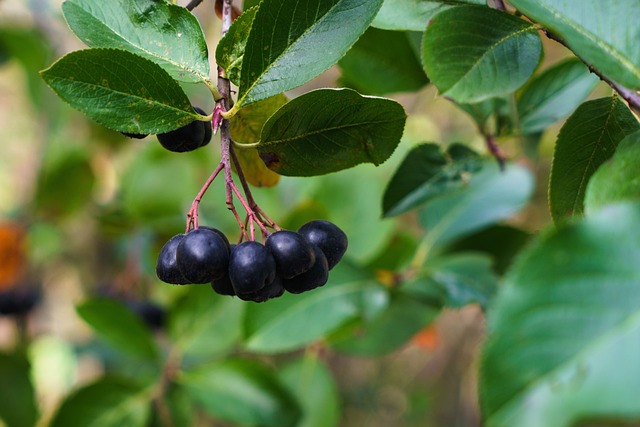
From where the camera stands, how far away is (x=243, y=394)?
127 centimetres

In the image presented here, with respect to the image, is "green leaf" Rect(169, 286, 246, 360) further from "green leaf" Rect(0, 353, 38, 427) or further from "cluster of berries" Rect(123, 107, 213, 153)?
"cluster of berries" Rect(123, 107, 213, 153)

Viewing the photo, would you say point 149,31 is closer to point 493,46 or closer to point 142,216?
point 493,46

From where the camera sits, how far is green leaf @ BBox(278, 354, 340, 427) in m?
1.34

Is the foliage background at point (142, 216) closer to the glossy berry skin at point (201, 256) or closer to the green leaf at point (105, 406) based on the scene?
the green leaf at point (105, 406)

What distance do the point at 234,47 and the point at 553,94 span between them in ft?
1.86

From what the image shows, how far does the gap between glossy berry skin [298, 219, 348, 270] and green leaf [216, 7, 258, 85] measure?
0.16m

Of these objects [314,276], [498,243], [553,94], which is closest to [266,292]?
[314,276]

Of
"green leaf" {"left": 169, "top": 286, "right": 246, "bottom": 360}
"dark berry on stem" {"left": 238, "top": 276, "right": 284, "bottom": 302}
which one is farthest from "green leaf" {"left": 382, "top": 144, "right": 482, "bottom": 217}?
"green leaf" {"left": 169, "top": 286, "right": 246, "bottom": 360}

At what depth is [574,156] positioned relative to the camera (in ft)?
2.22

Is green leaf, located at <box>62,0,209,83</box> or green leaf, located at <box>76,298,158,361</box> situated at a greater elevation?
green leaf, located at <box>62,0,209,83</box>

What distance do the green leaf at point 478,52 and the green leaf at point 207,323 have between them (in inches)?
33.4

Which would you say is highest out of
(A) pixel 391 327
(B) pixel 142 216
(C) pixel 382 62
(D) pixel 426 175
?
(C) pixel 382 62

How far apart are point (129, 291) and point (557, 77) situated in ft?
3.97

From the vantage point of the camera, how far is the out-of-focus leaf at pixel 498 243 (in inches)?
51.4
